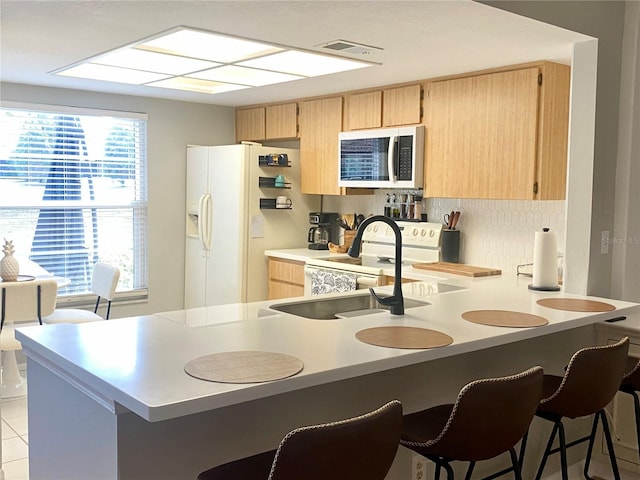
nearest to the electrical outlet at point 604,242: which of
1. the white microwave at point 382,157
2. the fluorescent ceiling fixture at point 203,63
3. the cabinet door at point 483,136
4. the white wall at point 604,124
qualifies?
the white wall at point 604,124

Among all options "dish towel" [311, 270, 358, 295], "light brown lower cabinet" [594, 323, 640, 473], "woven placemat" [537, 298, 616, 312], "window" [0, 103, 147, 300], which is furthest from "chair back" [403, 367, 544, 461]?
"window" [0, 103, 147, 300]

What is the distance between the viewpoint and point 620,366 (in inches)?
92.4

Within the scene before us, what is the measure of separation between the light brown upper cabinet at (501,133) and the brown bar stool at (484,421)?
196 cm

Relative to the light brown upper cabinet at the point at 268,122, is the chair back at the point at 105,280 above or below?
below

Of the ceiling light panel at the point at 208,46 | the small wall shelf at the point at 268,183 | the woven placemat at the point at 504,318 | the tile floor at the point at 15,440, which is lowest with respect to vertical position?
the tile floor at the point at 15,440

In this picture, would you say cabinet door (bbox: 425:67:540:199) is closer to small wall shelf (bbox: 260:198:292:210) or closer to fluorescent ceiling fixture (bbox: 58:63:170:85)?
small wall shelf (bbox: 260:198:292:210)

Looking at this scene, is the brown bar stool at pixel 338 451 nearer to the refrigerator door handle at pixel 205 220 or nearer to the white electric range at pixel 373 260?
the white electric range at pixel 373 260

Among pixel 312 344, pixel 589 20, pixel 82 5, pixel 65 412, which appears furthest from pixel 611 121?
pixel 65 412

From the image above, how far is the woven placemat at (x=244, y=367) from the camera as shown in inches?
66.0

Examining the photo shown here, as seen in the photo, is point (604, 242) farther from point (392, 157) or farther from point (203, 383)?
point (203, 383)

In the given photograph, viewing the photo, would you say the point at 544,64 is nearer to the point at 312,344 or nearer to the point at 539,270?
the point at 539,270

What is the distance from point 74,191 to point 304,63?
2.53m

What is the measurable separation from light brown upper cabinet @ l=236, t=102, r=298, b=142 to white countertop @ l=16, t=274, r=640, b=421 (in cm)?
284

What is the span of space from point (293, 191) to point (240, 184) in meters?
0.53
